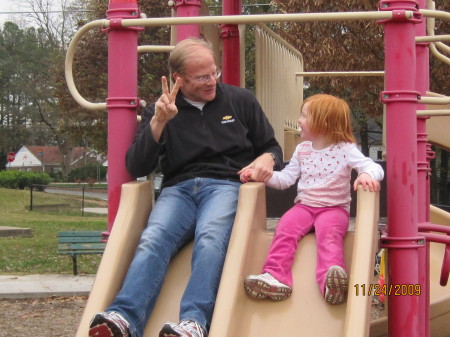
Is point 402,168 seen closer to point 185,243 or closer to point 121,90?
point 185,243

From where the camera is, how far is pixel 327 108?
3375 mm

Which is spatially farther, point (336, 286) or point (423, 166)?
point (423, 166)

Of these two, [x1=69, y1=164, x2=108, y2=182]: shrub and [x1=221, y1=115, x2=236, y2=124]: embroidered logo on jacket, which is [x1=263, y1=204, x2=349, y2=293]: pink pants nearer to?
[x1=221, y1=115, x2=236, y2=124]: embroidered logo on jacket

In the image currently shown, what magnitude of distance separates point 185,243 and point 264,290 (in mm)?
480

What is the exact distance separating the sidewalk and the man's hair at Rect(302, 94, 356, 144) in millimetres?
5779

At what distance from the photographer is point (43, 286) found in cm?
906

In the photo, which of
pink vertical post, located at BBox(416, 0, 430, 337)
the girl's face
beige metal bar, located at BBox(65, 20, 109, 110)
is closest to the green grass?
pink vertical post, located at BBox(416, 0, 430, 337)

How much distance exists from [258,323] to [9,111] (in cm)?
5425

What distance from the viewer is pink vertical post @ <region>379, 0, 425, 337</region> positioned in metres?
3.24

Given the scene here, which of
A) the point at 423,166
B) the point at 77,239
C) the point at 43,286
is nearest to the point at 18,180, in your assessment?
the point at 77,239

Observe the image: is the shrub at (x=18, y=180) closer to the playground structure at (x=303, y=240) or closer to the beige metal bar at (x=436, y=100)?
the playground structure at (x=303, y=240)

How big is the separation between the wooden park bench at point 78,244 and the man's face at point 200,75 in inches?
264

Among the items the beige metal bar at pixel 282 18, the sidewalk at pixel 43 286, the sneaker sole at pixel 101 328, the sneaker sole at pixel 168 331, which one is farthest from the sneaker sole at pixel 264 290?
the sidewalk at pixel 43 286

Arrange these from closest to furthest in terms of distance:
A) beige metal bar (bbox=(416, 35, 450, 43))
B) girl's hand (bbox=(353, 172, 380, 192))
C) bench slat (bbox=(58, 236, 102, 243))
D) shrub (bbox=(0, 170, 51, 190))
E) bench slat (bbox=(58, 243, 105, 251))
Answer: girl's hand (bbox=(353, 172, 380, 192)) < beige metal bar (bbox=(416, 35, 450, 43)) < bench slat (bbox=(58, 243, 105, 251)) < bench slat (bbox=(58, 236, 102, 243)) < shrub (bbox=(0, 170, 51, 190))
